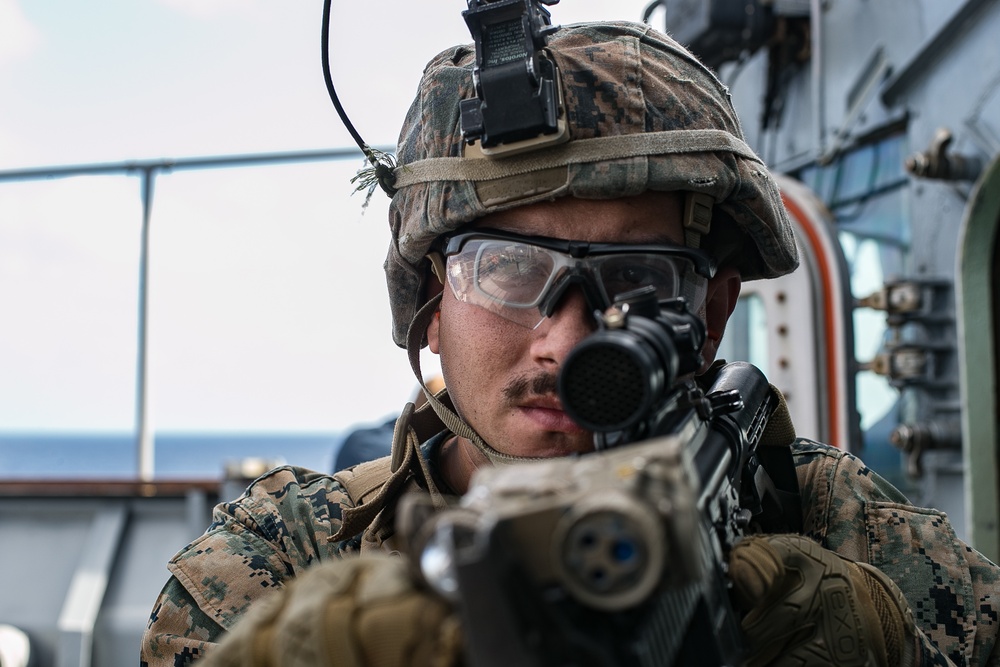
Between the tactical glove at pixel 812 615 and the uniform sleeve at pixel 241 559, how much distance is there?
3.08 feet

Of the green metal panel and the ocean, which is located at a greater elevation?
the green metal panel

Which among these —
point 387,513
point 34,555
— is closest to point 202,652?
point 387,513

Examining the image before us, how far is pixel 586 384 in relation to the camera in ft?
4.22

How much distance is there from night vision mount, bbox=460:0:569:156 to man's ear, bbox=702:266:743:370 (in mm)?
571

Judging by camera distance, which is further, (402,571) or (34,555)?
(34,555)

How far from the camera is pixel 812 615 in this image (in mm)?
1505

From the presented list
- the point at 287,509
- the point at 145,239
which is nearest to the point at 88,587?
the point at 145,239

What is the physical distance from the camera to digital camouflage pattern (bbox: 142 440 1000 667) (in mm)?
1944

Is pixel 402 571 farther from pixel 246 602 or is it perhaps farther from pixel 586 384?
pixel 246 602

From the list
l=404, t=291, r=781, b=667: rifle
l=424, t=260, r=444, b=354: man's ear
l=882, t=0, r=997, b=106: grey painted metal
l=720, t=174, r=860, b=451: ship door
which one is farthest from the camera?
l=720, t=174, r=860, b=451: ship door

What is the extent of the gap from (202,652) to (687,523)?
126cm

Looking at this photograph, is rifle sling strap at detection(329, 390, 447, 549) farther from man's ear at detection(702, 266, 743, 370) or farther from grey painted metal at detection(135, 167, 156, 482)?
grey painted metal at detection(135, 167, 156, 482)

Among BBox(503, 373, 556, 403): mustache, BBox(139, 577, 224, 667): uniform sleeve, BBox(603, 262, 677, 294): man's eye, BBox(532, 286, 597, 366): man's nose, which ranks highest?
BBox(603, 262, 677, 294): man's eye

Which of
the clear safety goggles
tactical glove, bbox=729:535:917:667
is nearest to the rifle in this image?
tactical glove, bbox=729:535:917:667
